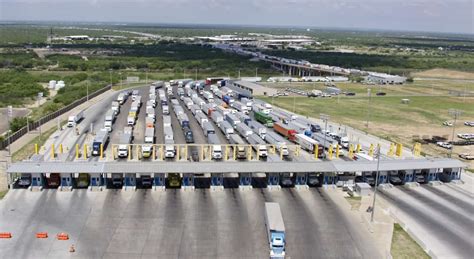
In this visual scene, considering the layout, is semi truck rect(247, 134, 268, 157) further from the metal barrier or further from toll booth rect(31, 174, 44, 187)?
the metal barrier

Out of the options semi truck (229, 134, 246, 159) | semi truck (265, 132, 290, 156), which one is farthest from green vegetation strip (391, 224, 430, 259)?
semi truck (229, 134, 246, 159)

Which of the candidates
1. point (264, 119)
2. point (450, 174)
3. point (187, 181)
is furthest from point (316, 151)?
point (264, 119)

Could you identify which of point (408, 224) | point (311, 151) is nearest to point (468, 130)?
point (311, 151)

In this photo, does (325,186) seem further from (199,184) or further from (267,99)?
(267,99)

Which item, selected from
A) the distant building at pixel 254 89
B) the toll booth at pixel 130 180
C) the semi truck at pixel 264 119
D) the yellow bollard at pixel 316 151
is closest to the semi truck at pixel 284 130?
the semi truck at pixel 264 119

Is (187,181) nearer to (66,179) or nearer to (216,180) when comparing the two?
(216,180)

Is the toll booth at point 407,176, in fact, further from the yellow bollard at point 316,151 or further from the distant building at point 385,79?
the distant building at point 385,79
